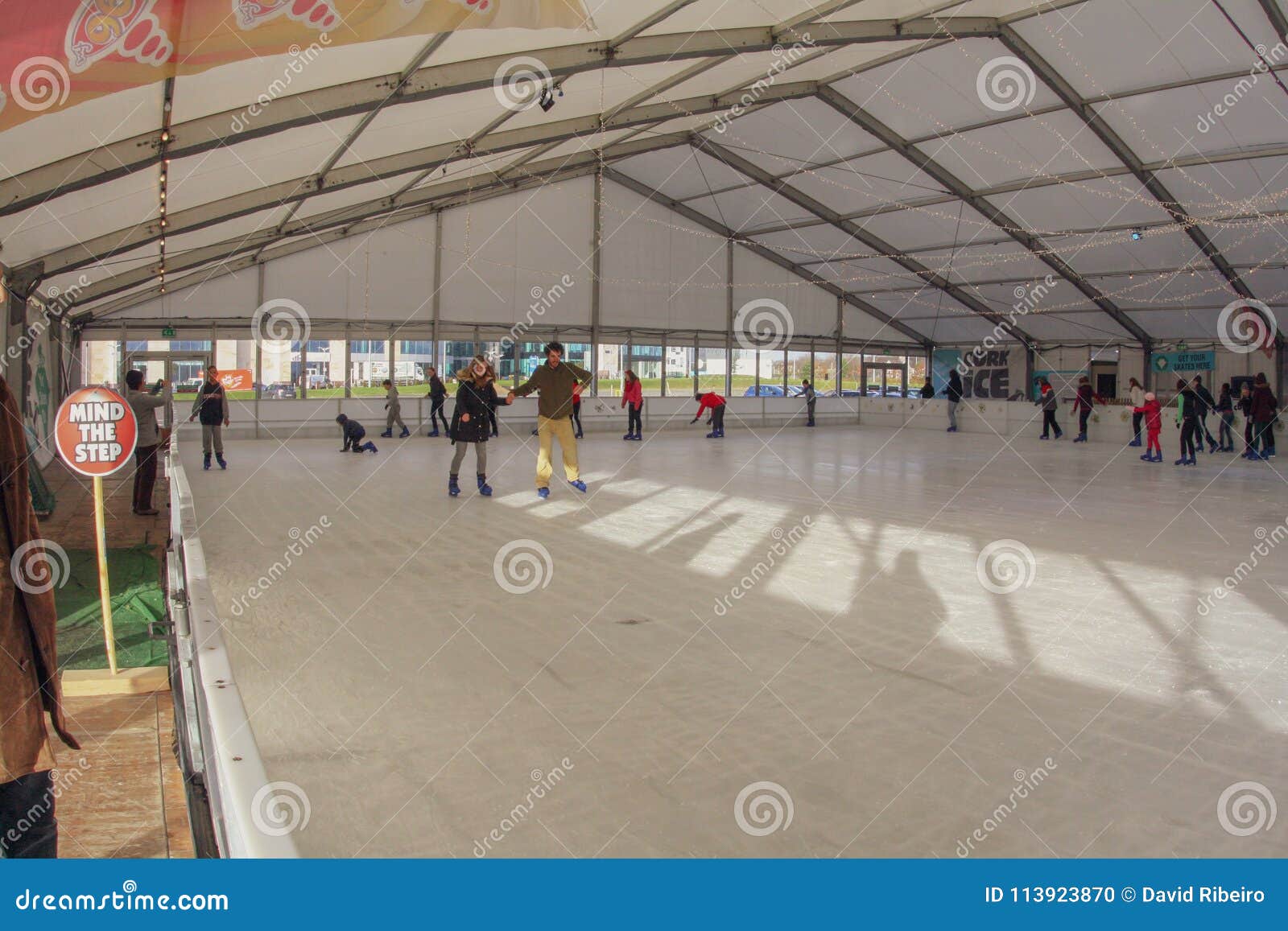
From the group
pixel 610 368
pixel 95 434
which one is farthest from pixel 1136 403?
pixel 95 434

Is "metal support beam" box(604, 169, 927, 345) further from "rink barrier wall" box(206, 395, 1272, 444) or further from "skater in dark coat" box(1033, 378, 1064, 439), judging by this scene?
"skater in dark coat" box(1033, 378, 1064, 439)

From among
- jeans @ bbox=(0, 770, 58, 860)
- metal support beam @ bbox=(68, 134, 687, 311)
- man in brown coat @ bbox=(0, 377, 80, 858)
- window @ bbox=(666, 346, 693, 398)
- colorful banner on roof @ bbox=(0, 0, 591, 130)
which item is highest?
metal support beam @ bbox=(68, 134, 687, 311)

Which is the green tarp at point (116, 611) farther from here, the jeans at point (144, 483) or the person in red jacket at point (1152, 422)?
the person in red jacket at point (1152, 422)

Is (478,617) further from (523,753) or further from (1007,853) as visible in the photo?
(1007,853)

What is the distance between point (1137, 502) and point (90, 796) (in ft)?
35.5

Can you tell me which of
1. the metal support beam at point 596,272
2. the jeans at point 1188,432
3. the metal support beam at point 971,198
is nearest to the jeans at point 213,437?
the metal support beam at point 596,272

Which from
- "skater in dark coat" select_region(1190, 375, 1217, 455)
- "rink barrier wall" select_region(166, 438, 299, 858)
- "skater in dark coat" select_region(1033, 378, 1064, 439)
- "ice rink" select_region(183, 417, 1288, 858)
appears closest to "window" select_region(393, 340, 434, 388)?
"ice rink" select_region(183, 417, 1288, 858)

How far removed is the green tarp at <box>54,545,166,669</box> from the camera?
582cm

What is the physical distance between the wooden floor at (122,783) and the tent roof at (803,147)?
3237 millimetres

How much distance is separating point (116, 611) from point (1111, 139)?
1716cm

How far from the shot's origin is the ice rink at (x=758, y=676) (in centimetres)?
306

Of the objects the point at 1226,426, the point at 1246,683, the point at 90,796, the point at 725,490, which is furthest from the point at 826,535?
the point at 1226,426

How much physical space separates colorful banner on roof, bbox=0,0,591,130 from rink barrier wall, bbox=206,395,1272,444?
16.1 meters

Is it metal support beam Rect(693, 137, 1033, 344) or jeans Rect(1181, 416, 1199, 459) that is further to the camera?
metal support beam Rect(693, 137, 1033, 344)
